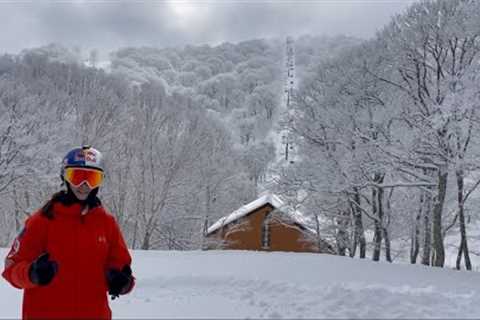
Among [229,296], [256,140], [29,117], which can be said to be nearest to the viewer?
[229,296]

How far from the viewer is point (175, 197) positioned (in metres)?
22.9

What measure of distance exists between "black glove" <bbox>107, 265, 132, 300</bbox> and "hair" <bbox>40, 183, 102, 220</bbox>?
0.38 m

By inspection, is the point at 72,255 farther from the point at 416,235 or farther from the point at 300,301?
the point at 416,235

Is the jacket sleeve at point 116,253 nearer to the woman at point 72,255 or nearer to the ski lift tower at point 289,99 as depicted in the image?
the woman at point 72,255

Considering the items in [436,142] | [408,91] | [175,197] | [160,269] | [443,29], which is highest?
[443,29]

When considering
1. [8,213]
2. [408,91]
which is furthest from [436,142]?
[8,213]

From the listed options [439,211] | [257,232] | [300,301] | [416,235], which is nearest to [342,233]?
[416,235]

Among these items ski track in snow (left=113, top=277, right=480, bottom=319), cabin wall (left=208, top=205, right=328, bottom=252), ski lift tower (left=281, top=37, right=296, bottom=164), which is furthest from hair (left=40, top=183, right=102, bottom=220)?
cabin wall (left=208, top=205, right=328, bottom=252)

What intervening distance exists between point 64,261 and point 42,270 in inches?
7.0

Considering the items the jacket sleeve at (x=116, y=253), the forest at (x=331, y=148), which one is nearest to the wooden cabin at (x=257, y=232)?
the forest at (x=331, y=148)

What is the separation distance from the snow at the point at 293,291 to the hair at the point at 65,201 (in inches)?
191

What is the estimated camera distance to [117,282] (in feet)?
8.12

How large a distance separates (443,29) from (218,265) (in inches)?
336

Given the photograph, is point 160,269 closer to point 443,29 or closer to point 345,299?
point 345,299
